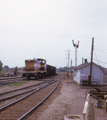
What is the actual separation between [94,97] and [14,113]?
244 inches

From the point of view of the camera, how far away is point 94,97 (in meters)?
11.3

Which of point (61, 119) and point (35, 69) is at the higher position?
point (35, 69)

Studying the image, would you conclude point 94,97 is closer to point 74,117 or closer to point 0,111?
point 0,111

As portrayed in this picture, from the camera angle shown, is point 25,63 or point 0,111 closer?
point 0,111

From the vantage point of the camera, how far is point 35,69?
1116 inches

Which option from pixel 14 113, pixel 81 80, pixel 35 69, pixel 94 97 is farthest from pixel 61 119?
pixel 35 69

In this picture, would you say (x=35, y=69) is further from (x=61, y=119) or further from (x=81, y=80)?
(x=61, y=119)

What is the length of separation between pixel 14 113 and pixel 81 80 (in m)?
15.1

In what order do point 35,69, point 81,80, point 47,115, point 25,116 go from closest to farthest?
1. point 25,116
2. point 47,115
3. point 81,80
4. point 35,69

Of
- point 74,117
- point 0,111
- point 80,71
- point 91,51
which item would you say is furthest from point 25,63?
point 74,117

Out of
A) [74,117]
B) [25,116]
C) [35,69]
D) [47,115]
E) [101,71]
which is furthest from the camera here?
[35,69]

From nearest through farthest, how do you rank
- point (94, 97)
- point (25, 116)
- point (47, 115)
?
1. point (25, 116)
2. point (47, 115)
3. point (94, 97)

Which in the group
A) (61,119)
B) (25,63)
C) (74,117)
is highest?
(25,63)

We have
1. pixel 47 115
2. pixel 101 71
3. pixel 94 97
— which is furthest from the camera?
pixel 101 71
